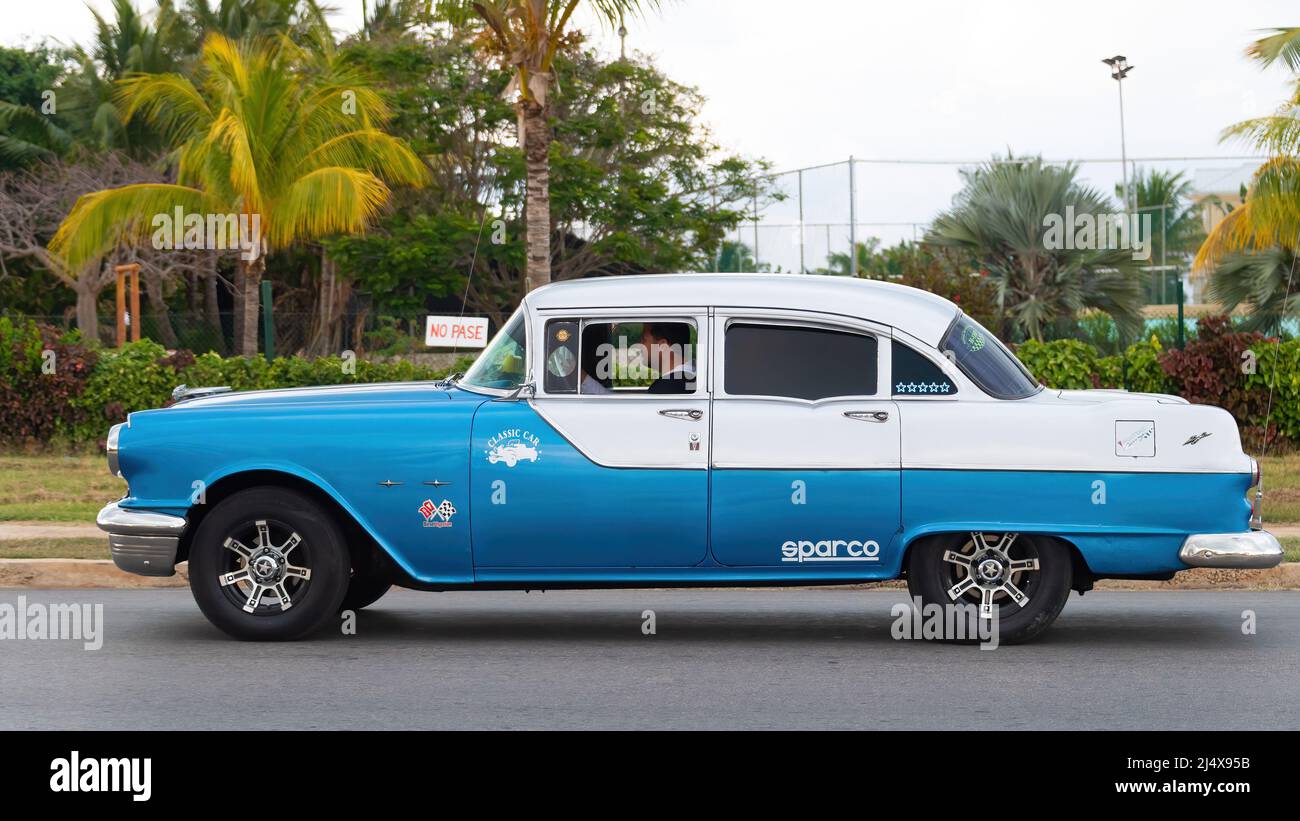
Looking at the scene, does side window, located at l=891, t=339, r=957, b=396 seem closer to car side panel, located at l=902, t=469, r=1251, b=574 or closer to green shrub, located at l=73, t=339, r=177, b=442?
car side panel, located at l=902, t=469, r=1251, b=574

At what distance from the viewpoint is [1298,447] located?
697 inches

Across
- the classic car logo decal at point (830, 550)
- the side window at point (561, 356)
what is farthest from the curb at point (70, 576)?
the classic car logo decal at point (830, 550)

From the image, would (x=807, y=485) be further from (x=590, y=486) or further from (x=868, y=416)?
(x=590, y=486)

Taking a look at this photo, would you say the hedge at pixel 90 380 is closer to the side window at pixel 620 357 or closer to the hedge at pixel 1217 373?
the hedge at pixel 1217 373

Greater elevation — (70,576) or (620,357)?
(620,357)

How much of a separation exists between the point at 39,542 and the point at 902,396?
7.55 metres

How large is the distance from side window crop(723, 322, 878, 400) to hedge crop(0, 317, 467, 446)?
36.5 ft

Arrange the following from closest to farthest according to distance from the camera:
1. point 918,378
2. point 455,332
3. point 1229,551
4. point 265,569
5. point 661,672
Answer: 1. point 661,672
2. point 1229,551
3. point 918,378
4. point 265,569
5. point 455,332

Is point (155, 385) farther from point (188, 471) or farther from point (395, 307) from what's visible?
point (395, 307)

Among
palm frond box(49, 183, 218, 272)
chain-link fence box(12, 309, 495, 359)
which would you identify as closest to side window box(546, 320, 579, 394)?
palm frond box(49, 183, 218, 272)

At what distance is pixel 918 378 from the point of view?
8.31 metres

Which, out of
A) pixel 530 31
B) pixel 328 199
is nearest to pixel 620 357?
pixel 530 31

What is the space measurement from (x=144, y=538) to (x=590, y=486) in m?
2.42

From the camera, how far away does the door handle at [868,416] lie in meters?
8.20
